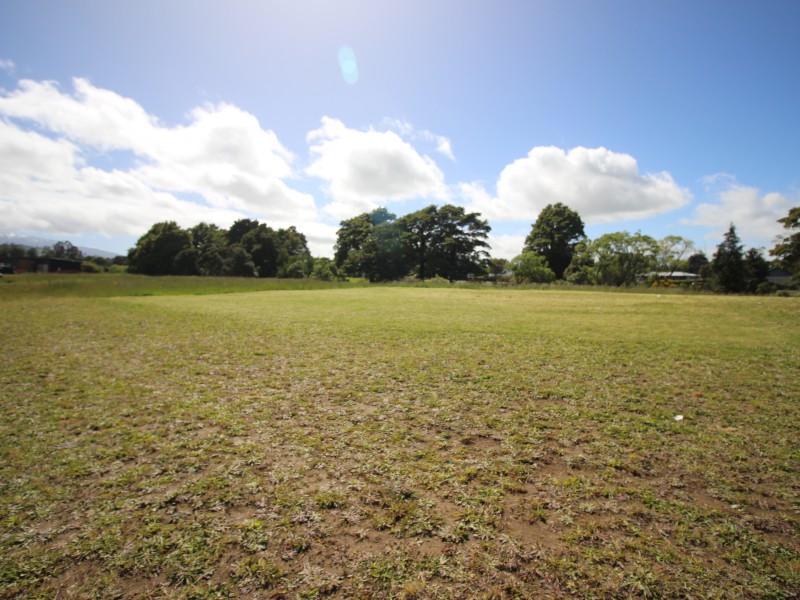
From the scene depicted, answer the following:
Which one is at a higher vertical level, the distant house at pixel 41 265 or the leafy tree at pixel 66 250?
the leafy tree at pixel 66 250

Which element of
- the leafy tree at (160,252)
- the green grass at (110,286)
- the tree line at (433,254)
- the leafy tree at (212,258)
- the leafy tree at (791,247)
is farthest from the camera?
the leafy tree at (212,258)

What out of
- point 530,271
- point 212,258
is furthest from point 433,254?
point 212,258

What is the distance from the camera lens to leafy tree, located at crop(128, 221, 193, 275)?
58.4 metres

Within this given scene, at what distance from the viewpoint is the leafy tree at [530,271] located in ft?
169

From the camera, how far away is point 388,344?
338 inches

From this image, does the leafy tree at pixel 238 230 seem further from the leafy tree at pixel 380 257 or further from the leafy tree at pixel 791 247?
the leafy tree at pixel 791 247

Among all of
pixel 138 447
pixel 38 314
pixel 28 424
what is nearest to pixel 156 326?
pixel 38 314

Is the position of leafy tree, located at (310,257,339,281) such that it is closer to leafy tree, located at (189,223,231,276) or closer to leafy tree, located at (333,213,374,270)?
leafy tree, located at (333,213,374,270)

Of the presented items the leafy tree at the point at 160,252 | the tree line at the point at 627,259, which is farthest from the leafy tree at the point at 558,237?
the leafy tree at the point at 160,252

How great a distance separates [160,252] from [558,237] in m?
67.0

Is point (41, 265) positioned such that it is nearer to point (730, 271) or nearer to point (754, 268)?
point (730, 271)

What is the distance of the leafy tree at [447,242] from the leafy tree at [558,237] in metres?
9.81

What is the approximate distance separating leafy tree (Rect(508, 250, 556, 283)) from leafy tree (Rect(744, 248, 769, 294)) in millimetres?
20853

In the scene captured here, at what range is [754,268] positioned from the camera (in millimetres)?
39250
